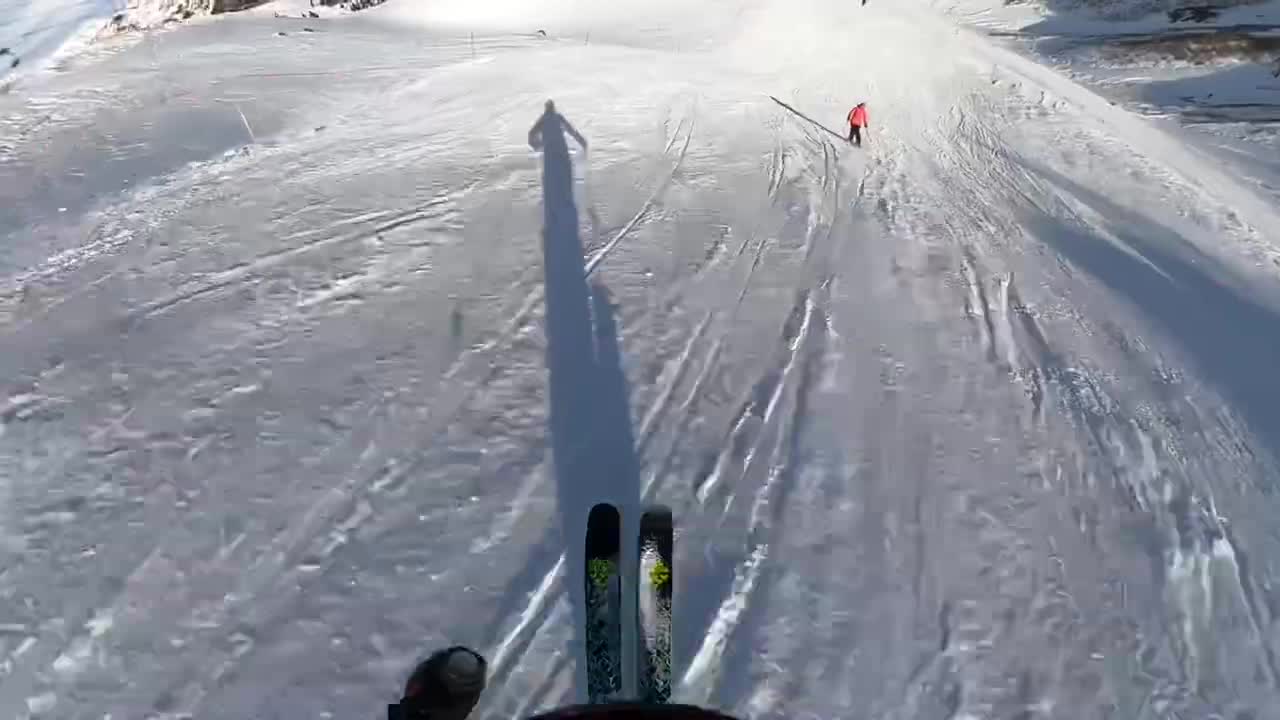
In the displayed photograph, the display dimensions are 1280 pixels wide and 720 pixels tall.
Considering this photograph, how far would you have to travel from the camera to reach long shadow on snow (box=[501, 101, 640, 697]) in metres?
6.17

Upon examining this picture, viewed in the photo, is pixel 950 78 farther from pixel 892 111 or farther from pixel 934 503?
pixel 934 503

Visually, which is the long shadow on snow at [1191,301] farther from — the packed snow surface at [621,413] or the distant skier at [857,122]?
the distant skier at [857,122]

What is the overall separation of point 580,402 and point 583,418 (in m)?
0.25

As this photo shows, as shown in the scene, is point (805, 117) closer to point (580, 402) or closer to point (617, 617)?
point (580, 402)

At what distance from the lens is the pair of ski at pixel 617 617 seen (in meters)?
4.21

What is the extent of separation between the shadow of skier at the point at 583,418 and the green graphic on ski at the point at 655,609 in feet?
0.30

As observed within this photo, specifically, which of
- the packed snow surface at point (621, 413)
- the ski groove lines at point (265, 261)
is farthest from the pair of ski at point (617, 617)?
the ski groove lines at point (265, 261)

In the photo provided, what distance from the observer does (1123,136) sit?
15.9 metres

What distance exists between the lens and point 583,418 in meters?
7.11

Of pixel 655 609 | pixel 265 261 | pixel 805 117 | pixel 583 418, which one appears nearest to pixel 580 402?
pixel 583 418

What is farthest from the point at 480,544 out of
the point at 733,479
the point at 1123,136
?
the point at 1123,136

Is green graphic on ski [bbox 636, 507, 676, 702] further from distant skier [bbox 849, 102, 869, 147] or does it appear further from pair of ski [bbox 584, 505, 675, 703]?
distant skier [bbox 849, 102, 869, 147]

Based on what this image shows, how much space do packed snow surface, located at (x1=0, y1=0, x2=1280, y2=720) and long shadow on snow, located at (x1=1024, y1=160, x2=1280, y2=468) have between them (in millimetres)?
64

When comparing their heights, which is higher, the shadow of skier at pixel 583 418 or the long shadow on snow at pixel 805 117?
the long shadow on snow at pixel 805 117
